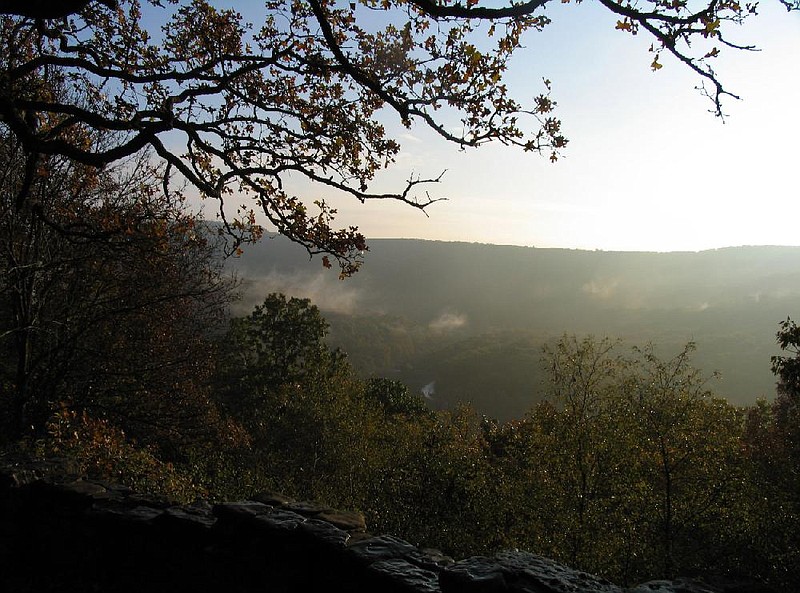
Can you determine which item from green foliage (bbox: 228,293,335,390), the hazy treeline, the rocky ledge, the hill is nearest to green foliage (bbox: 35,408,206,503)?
the hazy treeline

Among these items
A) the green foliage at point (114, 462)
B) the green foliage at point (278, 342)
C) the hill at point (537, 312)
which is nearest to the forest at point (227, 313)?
the green foliage at point (114, 462)

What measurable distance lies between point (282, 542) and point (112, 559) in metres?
2.38

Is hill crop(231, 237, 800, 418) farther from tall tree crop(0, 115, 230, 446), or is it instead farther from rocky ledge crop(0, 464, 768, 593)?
rocky ledge crop(0, 464, 768, 593)

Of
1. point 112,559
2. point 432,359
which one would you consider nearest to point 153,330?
point 112,559

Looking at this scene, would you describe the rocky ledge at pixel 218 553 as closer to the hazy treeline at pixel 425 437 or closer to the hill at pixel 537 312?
the hazy treeline at pixel 425 437

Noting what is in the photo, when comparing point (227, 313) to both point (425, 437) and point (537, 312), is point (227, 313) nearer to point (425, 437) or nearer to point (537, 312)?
point (425, 437)

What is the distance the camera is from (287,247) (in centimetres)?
18825

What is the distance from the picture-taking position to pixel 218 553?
188 inches

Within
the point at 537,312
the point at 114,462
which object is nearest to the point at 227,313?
the point at 114,462

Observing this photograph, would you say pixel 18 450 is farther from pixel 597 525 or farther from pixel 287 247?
pixel 287 247

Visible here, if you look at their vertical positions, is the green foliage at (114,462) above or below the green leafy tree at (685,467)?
above

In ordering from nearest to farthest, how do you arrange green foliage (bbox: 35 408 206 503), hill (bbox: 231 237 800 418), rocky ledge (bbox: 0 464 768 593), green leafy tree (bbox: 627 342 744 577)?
rocky ledge (bbox: 0 464 768 593) < green foliage (bbox: 35 408 206 503) < green leafy tree (bbox: 627 342 744 577) < hill (bbox: 231 237 800 418)

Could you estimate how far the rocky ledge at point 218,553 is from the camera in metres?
3.48

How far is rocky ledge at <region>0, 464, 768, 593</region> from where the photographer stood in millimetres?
3477
